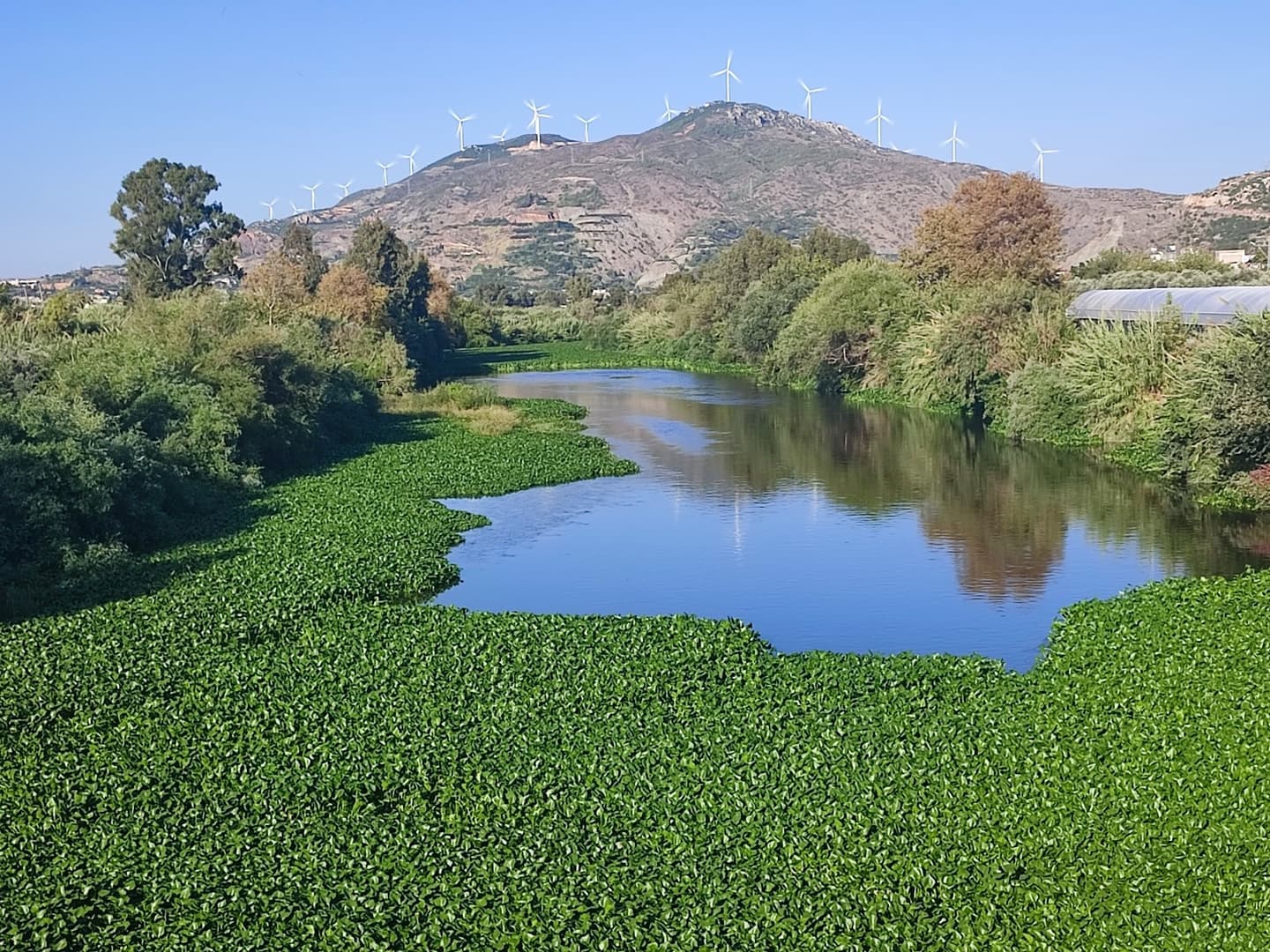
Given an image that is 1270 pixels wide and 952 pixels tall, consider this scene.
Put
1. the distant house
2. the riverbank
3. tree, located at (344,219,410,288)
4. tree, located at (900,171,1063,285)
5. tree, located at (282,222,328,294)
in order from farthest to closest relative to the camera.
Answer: the distant house
tree, located at (344,219,410,288)
tree, located at (282,222,328,294)
tree, located at (900,171,1063,285)
the riverbank

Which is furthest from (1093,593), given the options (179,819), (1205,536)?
(179,819)

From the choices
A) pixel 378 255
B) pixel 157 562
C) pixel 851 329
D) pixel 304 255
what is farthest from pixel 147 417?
pixel 378 255

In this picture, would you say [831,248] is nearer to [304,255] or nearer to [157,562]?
[304,255]

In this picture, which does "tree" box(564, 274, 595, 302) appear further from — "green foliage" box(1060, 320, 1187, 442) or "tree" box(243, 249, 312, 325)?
"green foliage" box(1060, 320, 1187, 442)

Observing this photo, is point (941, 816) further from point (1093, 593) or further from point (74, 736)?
point (1093, 593)

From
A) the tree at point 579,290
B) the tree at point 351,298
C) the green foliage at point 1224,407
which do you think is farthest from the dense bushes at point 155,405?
the tree at point 579,290

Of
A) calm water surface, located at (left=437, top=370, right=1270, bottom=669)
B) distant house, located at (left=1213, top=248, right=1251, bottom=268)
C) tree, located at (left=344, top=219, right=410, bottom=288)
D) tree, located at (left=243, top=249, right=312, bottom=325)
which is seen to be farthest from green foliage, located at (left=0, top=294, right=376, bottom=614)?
distant house, located at (left=1213, top=248, right=1251, bottom=268)
